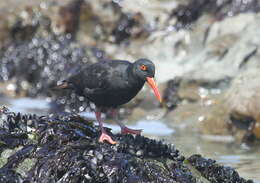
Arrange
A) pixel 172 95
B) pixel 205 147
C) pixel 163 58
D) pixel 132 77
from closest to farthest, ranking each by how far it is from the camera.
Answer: pixel 132 77 < pixel 205 147 < pixel 172 95 < pixel 163 58

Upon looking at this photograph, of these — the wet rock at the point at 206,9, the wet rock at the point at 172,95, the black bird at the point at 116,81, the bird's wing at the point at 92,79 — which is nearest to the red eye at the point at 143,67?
the black bird at the point at 116,81

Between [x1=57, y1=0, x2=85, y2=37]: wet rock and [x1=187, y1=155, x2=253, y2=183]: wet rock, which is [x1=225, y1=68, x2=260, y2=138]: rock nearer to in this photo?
[x1=187, y1=155, x2=253, y2=183]: wet rock

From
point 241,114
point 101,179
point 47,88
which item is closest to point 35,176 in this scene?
point 101,179

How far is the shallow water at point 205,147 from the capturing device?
27.8ft

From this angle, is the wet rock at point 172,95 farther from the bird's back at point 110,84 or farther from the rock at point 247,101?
the bird's back at point 110,84

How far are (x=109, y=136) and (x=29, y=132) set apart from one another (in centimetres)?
81

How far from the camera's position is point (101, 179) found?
217 inches

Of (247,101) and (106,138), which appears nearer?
(106,138)

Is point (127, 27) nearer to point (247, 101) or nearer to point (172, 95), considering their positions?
point (172, 95)

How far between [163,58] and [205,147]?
5034 millimetres

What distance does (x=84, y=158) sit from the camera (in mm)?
5633

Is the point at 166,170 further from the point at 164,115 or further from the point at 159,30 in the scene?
the point at 159,30

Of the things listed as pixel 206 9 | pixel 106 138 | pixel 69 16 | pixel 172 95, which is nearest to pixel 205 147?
pixel 172 95

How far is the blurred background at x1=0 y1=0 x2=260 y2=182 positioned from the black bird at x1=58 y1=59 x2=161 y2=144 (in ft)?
8.49
